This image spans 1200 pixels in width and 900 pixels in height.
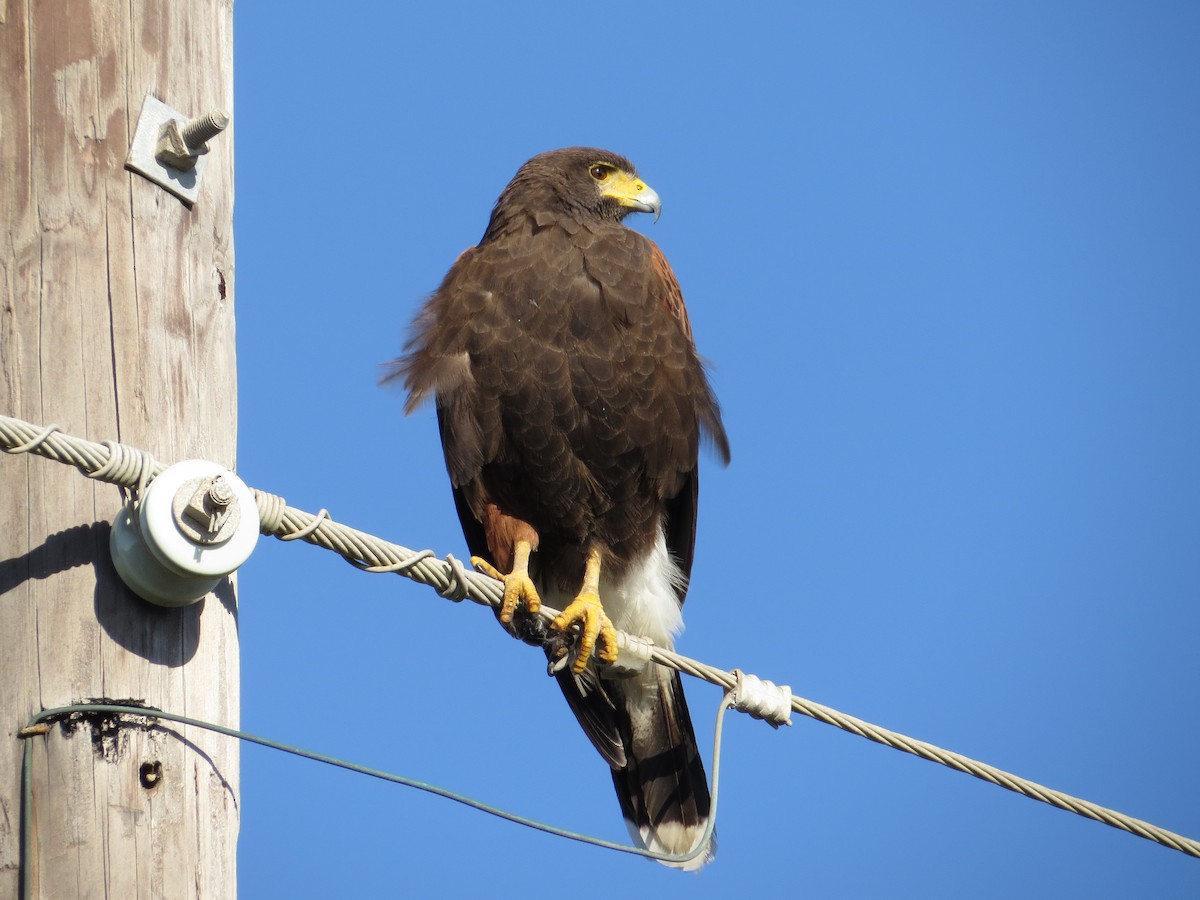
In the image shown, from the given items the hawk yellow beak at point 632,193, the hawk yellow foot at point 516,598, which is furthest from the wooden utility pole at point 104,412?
the hawk yellow beak at point 632,193

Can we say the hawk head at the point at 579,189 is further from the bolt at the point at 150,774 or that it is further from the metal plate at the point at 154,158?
the bolt at the point at 150,774

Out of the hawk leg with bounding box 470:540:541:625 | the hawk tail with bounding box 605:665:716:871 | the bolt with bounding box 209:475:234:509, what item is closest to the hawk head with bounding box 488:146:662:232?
the hawk leg with bounding box 470:540:541:625

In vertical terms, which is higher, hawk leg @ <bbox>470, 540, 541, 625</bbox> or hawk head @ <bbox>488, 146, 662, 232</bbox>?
hawk head @ <bbox>488, 146, 662, 232</bbox>

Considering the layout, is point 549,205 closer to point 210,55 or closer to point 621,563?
point 621,563

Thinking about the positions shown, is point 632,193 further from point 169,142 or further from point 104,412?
point 104,412

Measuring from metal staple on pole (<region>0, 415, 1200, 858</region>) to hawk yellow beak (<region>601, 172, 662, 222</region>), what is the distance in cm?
229

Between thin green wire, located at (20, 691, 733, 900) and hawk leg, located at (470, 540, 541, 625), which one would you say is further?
hawk leg, located at (470, 540, 541, 625)

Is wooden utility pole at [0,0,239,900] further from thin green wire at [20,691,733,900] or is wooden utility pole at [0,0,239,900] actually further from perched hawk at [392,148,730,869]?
perched hawk at [392,148,730,869]

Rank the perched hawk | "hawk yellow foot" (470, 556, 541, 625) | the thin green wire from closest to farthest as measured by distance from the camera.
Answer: the thin green wire → "hawk yellow foot" (470, 556, 541, 625) → the perched hawk

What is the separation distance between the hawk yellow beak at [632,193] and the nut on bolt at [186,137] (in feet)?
10.2

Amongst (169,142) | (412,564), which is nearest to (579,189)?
(412,564)

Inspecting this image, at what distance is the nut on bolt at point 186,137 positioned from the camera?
234 centimetres

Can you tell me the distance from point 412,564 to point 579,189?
275 centimetres

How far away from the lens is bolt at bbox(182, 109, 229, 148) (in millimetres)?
2342
